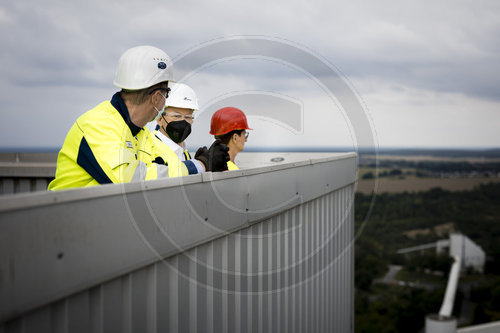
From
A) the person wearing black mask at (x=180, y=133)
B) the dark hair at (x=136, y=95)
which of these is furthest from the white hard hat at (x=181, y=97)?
the dark hair at (x=136, y=95)

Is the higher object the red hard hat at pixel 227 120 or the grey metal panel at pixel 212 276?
the red hard hat at pixel 227 120

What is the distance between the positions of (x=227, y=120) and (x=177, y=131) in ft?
1.75

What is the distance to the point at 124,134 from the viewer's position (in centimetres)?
288

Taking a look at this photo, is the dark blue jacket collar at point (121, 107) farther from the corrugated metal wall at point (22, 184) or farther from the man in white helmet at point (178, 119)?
the corrugated metal wall at point (22, 184)

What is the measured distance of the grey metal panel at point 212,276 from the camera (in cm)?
185

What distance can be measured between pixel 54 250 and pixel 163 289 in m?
0.89

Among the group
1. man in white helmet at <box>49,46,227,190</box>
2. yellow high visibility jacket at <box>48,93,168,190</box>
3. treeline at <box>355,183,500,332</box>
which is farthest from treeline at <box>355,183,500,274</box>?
yellow high visibility jacket at <box>48,93,168,190</box>

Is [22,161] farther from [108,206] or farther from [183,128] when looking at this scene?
[108,206]

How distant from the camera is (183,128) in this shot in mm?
4602

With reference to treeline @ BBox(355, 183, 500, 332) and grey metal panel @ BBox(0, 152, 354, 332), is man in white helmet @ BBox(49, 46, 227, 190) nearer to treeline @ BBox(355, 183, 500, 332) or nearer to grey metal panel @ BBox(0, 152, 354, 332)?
grey metal panel @ BBox(0, 152, 354, 332)

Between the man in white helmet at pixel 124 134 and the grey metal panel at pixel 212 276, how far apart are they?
436 millimetres

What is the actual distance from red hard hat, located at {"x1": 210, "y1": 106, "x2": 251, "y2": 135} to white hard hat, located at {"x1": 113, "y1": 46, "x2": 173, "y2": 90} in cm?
139

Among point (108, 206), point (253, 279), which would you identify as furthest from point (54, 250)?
point (253, 279)

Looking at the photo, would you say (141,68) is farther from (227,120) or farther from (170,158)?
(227,120)
